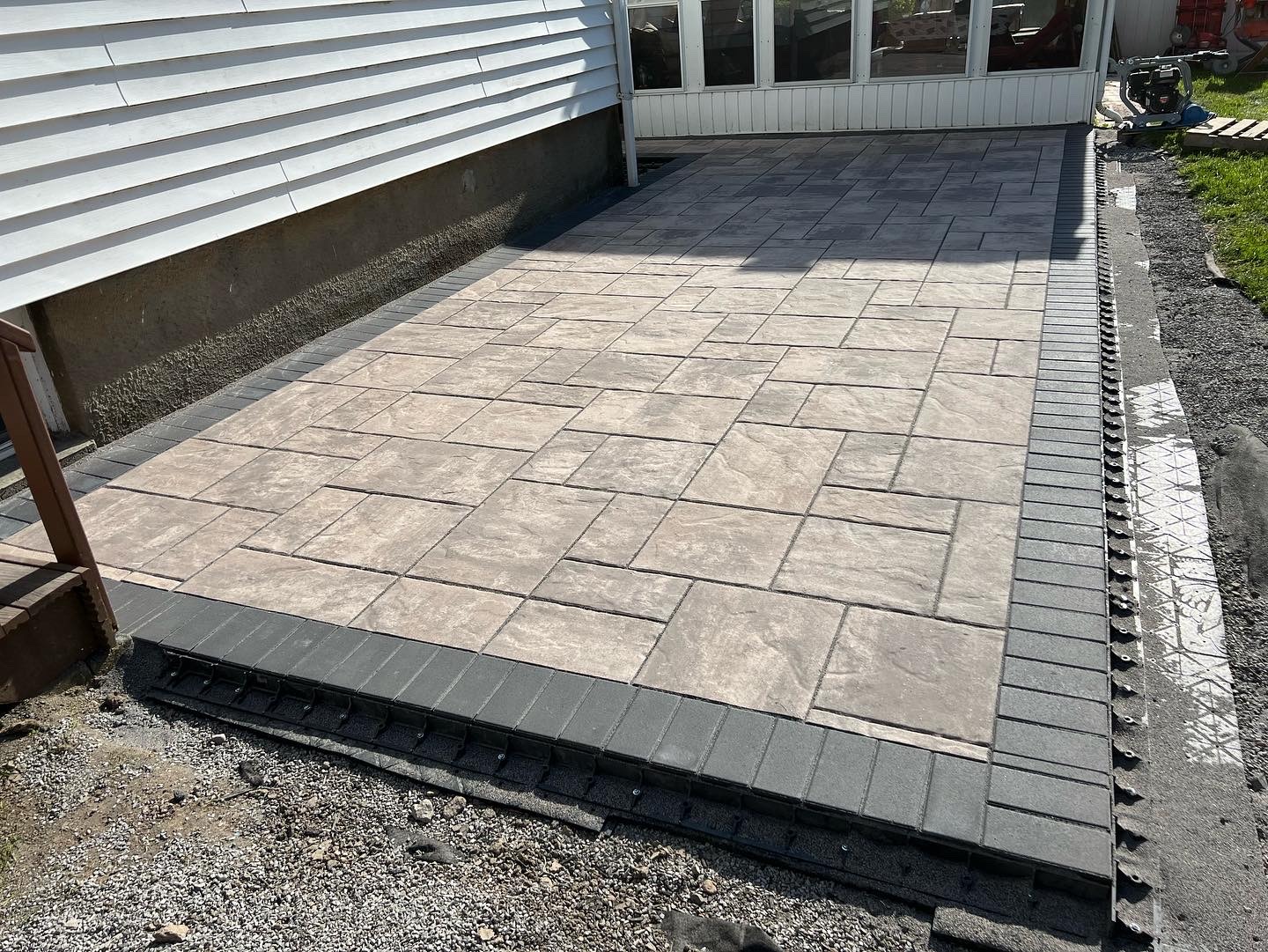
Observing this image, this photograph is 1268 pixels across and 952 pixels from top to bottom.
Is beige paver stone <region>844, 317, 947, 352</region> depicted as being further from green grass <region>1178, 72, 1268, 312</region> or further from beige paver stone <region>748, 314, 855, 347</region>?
green grass <region>1178, 72, 1268, 312</region>

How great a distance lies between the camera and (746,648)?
279cm

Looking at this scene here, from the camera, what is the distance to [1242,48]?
14.5 m

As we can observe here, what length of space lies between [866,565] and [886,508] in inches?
15.4

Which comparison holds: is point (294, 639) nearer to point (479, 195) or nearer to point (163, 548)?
point (163, 548)

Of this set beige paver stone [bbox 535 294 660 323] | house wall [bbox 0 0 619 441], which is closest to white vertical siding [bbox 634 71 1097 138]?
house wall [bbox 0 0 619 441]

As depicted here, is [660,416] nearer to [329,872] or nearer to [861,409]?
[861,409]

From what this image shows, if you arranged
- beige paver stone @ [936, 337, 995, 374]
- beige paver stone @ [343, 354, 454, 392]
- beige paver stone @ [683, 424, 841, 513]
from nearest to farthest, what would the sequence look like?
beige paver stone @ [683, 424, 841, 513], beige paver stone @ [936, 337, 995, 374], beige paver stone @ [343, 354, 454, 392]

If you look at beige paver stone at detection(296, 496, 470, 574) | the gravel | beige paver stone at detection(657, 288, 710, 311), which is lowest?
the gravel

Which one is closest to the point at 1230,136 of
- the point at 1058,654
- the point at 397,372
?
the point at 397,372

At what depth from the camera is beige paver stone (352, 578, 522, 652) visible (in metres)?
2.94

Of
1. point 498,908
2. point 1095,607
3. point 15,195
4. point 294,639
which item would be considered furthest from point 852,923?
point 15,195

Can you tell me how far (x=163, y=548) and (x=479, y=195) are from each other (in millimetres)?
4364

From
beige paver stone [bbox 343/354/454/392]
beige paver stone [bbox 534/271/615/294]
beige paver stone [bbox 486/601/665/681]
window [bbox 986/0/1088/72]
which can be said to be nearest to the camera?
beige paver stone [bbox 486/601/665/681]

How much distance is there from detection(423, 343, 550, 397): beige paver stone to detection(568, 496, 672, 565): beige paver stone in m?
1.37
